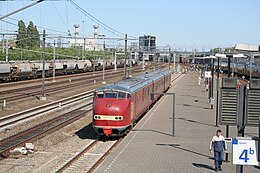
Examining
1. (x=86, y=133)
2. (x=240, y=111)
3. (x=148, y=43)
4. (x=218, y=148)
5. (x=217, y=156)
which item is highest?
(x=148, y=43)

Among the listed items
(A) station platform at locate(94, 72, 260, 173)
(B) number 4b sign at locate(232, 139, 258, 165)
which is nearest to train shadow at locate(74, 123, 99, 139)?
(A) station platform at locate(94, 72, 260, 173)

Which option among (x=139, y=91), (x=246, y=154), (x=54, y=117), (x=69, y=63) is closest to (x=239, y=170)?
(x=246, y=154)

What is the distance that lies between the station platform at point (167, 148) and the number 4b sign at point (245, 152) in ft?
19.8

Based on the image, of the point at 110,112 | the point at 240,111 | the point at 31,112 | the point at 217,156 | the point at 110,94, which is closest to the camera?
the point at 240,111

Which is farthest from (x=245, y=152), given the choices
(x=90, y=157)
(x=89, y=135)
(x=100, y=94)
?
(x=89, y=135)

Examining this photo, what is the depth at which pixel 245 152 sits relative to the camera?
31.1 ft

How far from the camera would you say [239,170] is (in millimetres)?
9977

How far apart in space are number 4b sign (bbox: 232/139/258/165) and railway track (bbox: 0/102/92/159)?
11.9 m

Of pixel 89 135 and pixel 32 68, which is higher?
pixel 32 68

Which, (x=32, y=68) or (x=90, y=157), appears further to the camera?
(x=32, y=68)

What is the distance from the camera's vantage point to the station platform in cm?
1591

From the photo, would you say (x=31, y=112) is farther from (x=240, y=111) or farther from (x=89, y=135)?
(x=240, y=111)

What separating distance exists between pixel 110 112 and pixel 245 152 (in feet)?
39.6

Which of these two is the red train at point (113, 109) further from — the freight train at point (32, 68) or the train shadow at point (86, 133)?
the freight train at point (32, 68)
